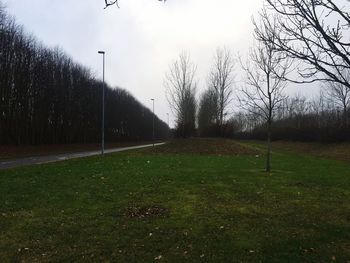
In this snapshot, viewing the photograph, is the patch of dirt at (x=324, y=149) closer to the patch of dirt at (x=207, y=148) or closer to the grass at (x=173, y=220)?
the patch of dirt at (x=207, y=148)

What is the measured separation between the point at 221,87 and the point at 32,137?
27.4 meters

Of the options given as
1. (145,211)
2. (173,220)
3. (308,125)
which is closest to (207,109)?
(308,125)

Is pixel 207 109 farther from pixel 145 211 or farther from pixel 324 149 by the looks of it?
pixel 145 211

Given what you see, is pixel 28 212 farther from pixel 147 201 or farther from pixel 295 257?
pixel 295 257

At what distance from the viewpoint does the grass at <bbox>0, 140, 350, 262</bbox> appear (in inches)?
277

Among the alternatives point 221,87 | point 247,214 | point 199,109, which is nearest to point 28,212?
point 247,214

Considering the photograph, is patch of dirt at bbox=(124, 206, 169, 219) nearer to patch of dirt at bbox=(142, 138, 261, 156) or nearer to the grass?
the grass

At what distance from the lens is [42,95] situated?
55312 millimetres

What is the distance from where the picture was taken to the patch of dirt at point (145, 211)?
952cm

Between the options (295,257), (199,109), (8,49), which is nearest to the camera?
(295,257)

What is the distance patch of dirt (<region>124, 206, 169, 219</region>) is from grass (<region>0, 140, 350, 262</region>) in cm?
2

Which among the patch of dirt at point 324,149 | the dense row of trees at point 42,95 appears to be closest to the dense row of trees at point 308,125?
the patch of dirt at point 324,149

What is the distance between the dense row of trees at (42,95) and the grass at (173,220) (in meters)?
36.0

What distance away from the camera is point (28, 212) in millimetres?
9875
